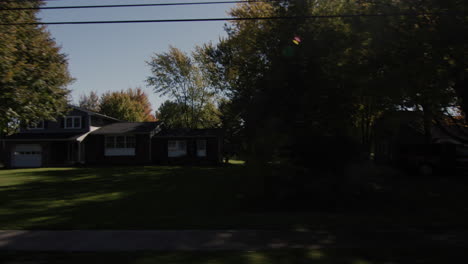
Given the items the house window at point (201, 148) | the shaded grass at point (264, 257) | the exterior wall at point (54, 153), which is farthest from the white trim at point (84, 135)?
the shaded grass at point (264, 257)

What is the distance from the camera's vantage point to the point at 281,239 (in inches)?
257

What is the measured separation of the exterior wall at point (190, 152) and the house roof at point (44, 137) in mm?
7604

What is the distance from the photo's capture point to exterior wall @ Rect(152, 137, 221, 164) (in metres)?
31.5

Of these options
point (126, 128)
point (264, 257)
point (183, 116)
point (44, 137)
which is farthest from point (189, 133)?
point (264, 257)

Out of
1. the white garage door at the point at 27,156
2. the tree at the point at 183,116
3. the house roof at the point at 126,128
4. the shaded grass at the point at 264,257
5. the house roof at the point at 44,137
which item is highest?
the tree at the point at 183,116

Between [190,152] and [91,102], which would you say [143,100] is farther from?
[190,152]

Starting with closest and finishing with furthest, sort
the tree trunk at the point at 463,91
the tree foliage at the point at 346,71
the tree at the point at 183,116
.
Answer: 1. the tree foliage at the point at 346,71
2. the tree trunk at the point at 463,91
3. the tree at the point at 183,116

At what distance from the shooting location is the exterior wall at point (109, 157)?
3166 centimetres

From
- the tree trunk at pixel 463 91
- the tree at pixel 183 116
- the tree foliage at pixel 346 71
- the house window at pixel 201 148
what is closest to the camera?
the tree foliage at pixel 346 71

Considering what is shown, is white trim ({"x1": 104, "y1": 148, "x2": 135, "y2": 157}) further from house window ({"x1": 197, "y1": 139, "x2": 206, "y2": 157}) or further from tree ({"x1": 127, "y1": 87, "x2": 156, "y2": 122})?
tree ({"x1": 127, "y1": 87, "x2": 156, "y2": 122})

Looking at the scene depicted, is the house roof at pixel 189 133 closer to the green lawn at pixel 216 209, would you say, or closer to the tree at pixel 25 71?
the tree at pixel 25 71

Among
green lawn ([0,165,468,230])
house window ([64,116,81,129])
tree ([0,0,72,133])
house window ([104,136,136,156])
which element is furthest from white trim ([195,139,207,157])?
green lawn ([0,165,468,230])

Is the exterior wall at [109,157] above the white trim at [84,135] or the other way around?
the other way around

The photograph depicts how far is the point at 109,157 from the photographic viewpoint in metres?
32.0
